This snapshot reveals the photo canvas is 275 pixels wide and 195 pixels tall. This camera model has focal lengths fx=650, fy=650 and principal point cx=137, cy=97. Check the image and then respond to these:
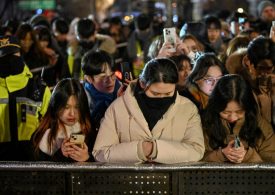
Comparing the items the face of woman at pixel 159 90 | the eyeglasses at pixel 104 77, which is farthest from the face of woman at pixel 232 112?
the eyeglasses at pixel 104 77

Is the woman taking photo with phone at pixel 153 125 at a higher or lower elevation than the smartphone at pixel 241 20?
lower

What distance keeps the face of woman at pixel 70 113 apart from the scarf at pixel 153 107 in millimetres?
676

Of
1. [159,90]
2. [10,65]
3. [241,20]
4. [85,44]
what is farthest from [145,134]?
[241,20]

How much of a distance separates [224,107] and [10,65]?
227 centimetres

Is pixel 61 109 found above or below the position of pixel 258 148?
above

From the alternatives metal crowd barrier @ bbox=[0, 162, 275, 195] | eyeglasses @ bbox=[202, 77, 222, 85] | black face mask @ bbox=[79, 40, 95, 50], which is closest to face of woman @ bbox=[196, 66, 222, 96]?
eyeglasses @ bbox=[202, 77, 222, 85]

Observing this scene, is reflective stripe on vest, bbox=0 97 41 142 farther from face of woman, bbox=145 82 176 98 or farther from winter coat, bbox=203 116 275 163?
winter coat, bbox=203 116 275 163

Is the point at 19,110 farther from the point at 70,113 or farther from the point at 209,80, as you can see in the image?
the point at 209,80

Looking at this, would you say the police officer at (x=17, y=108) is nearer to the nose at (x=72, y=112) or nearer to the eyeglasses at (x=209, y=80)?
the nose at (x=72, y=112)

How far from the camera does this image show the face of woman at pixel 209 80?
5.88m

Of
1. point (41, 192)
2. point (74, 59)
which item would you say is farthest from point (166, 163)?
point (74, 59)

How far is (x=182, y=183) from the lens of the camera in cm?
442

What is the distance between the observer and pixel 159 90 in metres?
4.88

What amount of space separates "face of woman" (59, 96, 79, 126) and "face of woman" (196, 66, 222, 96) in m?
1.22
